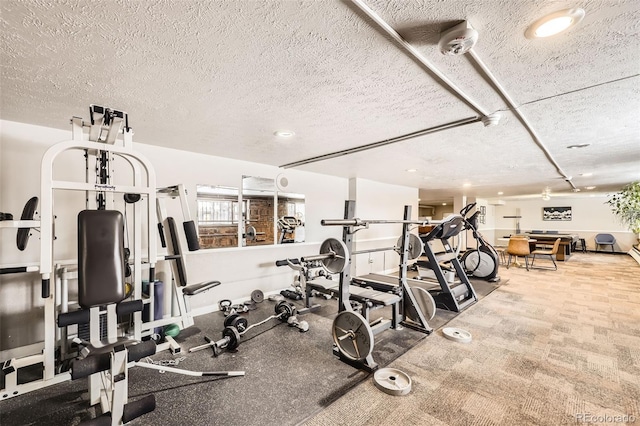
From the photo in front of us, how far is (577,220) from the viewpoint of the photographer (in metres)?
11.7

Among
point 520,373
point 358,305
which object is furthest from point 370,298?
point 520,373

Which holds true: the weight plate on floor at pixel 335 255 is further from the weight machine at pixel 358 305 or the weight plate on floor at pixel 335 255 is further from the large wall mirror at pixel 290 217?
the large wall mirror at pixel 290 217

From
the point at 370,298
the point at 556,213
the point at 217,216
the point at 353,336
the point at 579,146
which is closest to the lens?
the point at 353,336

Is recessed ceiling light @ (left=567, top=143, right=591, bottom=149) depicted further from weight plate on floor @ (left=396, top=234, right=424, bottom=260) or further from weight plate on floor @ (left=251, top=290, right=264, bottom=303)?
weight plate on floor @ (left=251, top=290, right=264, bottom=303)

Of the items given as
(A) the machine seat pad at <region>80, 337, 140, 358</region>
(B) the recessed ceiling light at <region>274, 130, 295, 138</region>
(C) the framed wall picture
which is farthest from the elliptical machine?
(C) the framed wall picture

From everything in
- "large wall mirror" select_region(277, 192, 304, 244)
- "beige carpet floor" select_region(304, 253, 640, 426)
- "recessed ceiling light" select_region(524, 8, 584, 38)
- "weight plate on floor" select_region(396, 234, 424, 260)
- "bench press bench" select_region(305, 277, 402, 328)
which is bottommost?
"beige carpet floor" select_region(304, 253, 640, 426)

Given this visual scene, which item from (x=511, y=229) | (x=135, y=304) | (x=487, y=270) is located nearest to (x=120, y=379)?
(x=135, y=304)

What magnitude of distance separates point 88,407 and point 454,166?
17.3 feet

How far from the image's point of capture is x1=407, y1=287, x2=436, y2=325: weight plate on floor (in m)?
3.32

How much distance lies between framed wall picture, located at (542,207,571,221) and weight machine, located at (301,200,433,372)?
41.6 feet

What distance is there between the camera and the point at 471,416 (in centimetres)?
184

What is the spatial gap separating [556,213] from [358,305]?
44.3ft

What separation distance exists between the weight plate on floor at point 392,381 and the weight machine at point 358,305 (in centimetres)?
10

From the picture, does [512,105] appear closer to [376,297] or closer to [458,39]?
[458,39]
